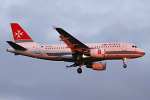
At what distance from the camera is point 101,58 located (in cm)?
6122

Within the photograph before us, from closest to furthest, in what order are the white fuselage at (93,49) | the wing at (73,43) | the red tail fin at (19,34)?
the wing at (73,43), the white fuselage at (93,49), the red tail fin at (19,34)

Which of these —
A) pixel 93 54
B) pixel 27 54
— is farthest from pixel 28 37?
pixel 93 54

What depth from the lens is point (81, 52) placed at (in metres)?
61.7

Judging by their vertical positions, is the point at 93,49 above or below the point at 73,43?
below

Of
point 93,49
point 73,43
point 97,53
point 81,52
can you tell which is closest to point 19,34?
point 73,43

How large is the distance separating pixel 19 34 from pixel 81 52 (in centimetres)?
1485

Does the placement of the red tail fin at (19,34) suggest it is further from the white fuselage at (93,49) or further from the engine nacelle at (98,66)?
the engine nacelle at (98,66)

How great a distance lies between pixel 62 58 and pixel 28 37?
32.9ft

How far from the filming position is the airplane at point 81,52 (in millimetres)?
60312

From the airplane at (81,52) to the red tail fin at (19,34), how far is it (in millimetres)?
1563

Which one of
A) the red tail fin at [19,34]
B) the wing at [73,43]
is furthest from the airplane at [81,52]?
the red tail fin at [19,34]

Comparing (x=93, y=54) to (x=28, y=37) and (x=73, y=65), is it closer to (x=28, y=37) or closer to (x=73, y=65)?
(x=73, y=65)

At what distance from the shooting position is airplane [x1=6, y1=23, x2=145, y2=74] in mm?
60312

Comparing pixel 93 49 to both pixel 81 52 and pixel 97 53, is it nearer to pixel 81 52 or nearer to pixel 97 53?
pixel 97 53
